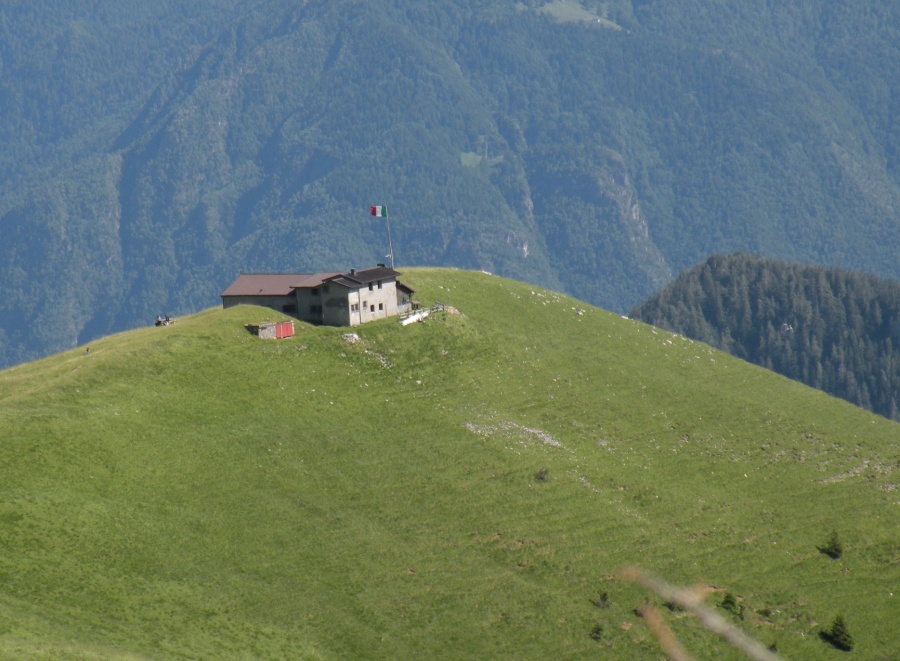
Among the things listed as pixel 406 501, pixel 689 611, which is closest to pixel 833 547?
pixel 689 611

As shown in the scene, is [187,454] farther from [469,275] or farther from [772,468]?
[469,275]

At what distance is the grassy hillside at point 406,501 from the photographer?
79.1 metres

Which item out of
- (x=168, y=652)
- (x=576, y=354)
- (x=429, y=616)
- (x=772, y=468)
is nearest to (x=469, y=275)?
(x=576, y=354)

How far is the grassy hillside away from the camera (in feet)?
260

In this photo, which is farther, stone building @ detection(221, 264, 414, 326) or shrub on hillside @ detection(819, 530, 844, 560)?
stone building @ detection(221, 264, 414, 326)

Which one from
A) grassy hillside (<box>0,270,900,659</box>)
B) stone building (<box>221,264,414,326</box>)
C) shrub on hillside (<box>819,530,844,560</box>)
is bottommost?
shrub on hillside (<box>819,530,844,560</box>)

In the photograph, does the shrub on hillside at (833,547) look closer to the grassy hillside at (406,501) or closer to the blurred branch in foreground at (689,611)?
the grassy hillside at (406,501)

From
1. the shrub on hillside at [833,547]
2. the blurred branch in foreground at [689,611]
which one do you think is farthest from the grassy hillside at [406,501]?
the blurred branch in foreground at [689,611]

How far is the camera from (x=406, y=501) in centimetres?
9600

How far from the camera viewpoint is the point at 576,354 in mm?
→ 135000

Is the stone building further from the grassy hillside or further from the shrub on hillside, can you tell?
the shrub on hillside

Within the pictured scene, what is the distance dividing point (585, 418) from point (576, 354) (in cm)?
1812

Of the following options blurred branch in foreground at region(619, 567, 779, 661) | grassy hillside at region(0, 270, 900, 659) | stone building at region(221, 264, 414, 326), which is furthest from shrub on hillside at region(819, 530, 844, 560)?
stone building at region(221, 264, 414, 326)

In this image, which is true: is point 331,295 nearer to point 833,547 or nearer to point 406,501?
point 406,501
